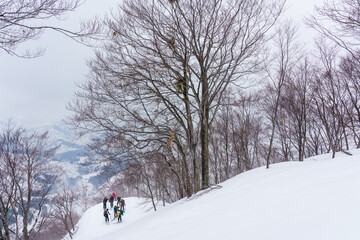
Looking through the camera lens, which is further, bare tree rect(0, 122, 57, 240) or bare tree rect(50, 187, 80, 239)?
bare tree rect(50, 187, 80, 239)

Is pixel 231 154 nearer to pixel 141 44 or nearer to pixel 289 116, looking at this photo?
pixel 289 116

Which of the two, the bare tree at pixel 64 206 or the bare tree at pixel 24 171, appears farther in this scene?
the bare tree at pixel 64 206

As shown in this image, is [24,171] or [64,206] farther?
[64,206]

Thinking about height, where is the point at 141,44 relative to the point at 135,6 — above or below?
below

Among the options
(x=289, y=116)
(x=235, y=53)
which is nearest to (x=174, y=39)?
(x=235, y=53)

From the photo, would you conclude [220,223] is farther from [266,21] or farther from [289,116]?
[289,116]

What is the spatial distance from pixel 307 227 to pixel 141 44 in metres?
6.88

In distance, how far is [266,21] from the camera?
6816 mm

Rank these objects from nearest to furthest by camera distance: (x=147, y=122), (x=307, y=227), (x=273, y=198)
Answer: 1. (x=307, y=227)
2. (x=273, y=198)
3. (x=147, y=122)

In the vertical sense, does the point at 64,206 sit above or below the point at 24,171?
below

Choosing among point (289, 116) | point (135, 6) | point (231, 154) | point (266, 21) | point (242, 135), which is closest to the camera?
point (135, 6)

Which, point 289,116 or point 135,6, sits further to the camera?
point 289,116

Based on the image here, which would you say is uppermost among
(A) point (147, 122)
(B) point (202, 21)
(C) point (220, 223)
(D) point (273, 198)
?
(B) point (202, 21)

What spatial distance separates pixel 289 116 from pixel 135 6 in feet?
51.0
